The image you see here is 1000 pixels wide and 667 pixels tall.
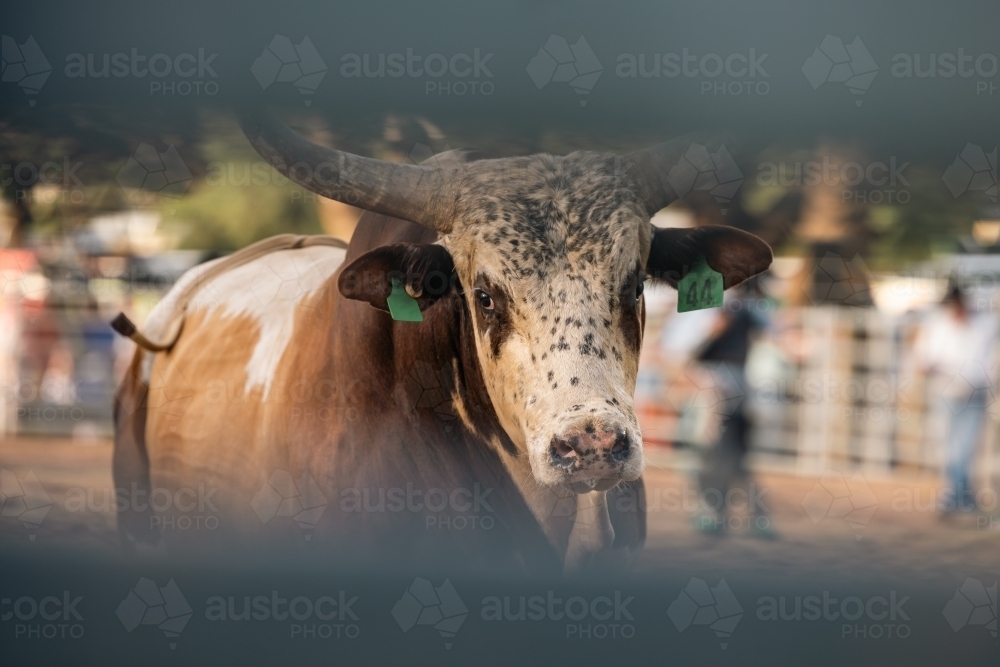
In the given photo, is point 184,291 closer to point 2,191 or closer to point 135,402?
point 135,402

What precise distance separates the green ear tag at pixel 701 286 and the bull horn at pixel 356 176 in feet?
2.46

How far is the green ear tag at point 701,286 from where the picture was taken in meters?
2.86

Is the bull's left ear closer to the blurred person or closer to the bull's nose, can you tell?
the bull's nose

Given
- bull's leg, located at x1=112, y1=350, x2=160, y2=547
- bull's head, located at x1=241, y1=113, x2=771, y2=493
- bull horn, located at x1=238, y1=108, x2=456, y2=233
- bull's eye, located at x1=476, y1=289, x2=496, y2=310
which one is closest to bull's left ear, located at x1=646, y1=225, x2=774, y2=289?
bull's head, located at x1=241, y1=113, x2=771, y2=493

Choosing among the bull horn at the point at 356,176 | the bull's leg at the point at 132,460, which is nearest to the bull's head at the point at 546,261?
the bull horn at the point at 356,176

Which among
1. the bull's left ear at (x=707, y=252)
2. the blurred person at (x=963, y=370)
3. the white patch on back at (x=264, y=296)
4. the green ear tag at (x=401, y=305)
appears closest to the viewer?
the green ear tag at (x=401, y=305)

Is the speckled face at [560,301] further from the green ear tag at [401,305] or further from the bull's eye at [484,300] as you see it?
the green ear tag at [401,305]

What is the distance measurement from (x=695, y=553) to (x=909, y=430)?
13.6ft

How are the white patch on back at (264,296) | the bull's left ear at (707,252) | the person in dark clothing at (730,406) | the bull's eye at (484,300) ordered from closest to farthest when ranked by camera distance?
the bull's eye at (484,300)
the bull's left ear at (707,252)
the white patch on back at (264,296)
the person in dark clothing at (730,406)

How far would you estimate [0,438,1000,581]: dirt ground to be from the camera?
159 inches

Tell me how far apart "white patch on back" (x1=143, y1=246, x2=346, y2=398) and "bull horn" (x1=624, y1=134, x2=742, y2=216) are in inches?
41.5

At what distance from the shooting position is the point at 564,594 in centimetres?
293

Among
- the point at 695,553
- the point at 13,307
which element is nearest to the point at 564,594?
the point at 695,553

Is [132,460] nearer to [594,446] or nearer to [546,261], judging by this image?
[546,261]
